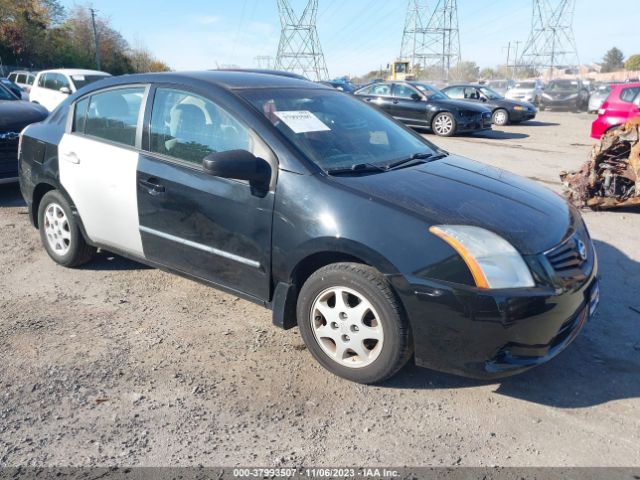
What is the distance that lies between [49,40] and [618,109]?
4471 centimetres

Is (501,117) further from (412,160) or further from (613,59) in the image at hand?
(613,59)

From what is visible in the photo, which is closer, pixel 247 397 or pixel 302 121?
pixel 247 397

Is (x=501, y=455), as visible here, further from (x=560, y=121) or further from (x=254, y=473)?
(x=560, y=121)

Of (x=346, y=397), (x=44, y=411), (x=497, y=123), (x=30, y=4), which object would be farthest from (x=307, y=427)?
(x=30, y=4)

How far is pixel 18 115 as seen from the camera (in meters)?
7.06

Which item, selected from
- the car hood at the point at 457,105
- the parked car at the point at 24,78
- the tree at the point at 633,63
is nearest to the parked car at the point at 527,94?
the car hood at the point at 457,105

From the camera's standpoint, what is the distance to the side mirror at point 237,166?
299 centimetres

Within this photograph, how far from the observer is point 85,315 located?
3.83 m

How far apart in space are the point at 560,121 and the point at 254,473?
70.4 ft

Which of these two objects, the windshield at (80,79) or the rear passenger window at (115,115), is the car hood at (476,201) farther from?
the windshield at (80,79)

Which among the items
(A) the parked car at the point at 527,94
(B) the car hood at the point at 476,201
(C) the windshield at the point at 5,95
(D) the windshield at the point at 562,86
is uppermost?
(D) the windshield at the point at 562,86

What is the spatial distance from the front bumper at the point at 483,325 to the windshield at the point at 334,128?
101 cm

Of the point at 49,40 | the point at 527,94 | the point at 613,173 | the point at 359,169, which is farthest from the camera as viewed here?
the point at 49,40

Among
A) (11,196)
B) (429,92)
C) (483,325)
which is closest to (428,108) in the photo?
(429,92)
